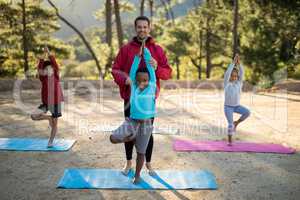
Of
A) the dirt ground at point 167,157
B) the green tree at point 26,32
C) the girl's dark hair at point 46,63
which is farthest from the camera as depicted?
the green tree at point 26,32

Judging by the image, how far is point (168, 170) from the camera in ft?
18.6

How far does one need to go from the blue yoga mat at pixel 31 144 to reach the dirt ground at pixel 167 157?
22cm

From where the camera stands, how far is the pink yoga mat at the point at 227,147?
6926mm

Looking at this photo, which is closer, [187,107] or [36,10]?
[187,107]

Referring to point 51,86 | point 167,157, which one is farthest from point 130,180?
point 51,86

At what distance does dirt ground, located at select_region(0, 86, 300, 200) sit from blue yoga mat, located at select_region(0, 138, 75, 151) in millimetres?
216

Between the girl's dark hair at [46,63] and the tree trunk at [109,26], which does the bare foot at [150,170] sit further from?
the tree trunk at [109,26]

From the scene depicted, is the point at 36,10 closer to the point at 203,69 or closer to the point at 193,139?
the point at 193,139

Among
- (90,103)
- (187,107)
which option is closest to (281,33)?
(187,107)

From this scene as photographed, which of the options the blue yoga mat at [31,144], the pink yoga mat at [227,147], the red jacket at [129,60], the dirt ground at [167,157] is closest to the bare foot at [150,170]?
the dirt ground at [167,157]

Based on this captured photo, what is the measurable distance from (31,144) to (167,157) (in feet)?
9.31

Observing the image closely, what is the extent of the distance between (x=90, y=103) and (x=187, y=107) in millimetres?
3911

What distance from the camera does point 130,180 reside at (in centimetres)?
516

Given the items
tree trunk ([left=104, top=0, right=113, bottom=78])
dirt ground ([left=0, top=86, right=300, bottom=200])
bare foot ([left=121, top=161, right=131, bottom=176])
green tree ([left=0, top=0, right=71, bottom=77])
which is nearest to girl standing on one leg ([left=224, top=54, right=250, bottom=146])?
dirt ground ([left=0, top=86, right=300, bottom=200])
